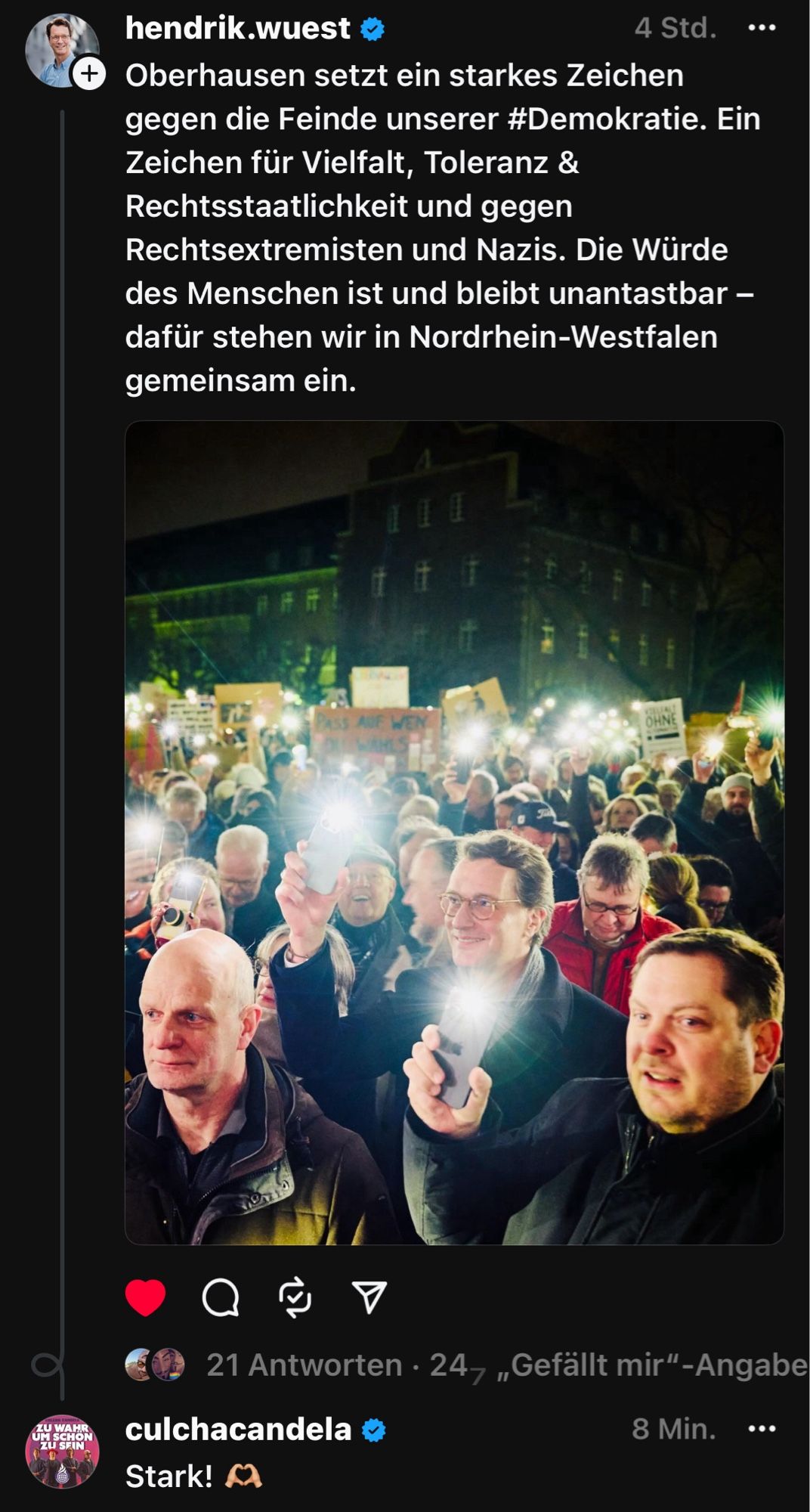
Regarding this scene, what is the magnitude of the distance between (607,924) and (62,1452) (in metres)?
3.13

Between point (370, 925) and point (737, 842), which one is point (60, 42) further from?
point (737, 842)

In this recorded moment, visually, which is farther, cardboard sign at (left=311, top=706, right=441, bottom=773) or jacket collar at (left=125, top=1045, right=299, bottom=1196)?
cardboard sign at (left=311, top=706, right=441, bottom=773)

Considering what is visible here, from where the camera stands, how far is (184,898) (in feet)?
16.3

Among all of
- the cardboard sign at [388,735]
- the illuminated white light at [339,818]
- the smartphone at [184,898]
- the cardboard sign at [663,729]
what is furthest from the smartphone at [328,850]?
the cardboard sign at [663,729]

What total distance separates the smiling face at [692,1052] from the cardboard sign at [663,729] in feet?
3.13

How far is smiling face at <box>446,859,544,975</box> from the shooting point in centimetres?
488

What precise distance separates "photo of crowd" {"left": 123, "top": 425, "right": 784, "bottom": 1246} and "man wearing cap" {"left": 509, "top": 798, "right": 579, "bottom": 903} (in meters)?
0.02

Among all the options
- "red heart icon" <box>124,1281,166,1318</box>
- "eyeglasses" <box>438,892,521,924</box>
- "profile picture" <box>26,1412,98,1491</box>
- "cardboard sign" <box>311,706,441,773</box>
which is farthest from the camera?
"cardboard sign" <box>311,706,441,773</box>

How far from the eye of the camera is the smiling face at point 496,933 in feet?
16.0

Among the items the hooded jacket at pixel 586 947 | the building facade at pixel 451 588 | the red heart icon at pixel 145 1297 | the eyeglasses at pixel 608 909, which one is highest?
the building facade at pixel 451 588

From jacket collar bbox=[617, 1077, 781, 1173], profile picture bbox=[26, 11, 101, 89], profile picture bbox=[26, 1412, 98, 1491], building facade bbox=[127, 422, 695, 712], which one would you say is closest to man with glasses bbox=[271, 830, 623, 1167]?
jacket collar bbox=[617, 1077, 781, 1173]

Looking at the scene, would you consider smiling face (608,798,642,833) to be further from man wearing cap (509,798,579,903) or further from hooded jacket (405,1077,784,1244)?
hooded jacket (405,1077,784,1244)

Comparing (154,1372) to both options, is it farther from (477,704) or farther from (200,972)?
(477,704)

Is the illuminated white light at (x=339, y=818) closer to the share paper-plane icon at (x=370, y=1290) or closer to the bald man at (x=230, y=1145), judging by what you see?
the bald man at (x=230, y=1145)
